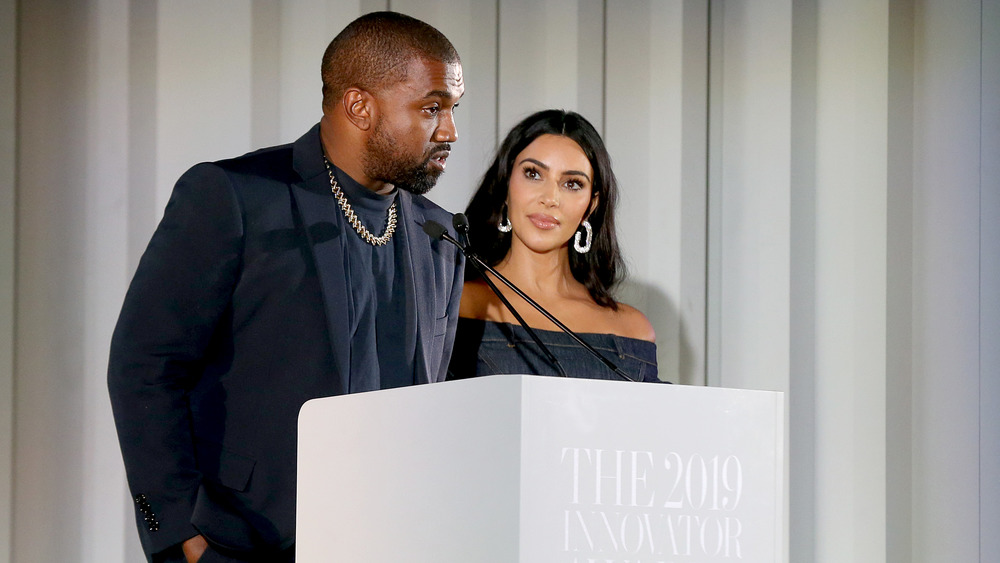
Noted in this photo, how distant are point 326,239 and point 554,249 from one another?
93 centimetres

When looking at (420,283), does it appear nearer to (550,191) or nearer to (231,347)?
(231,347)

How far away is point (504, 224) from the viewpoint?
2.77m

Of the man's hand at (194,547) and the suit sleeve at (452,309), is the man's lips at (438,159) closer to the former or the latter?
the suit sleeve at (452,309)

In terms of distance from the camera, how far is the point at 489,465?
106cm

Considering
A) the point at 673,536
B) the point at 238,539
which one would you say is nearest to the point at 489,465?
the point at 673,536

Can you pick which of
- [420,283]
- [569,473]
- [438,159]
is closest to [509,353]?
[420,283]

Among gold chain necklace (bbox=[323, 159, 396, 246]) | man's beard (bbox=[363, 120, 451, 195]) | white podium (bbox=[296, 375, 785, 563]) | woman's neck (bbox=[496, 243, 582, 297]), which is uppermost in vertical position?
man's beard (bbox=[363, 120, 451, 195])

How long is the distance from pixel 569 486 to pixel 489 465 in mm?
83

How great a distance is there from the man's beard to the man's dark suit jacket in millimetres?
93

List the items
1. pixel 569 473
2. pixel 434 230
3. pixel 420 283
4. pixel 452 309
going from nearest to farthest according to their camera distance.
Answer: pixel 569 473 → pixel 434 230 → pixel 420 283 → pixel 452 309

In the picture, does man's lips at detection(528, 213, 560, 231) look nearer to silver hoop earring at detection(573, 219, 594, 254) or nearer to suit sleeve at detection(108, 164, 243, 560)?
silver hoop earring at detection(573, 219, 594, 254)

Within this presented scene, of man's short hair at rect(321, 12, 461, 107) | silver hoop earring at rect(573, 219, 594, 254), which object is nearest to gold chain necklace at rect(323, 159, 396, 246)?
man's short hair at rect(321, 12, 461, 107)

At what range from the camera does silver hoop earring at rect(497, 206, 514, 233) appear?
276 cm

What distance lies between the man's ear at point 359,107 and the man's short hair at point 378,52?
0.05 ft
